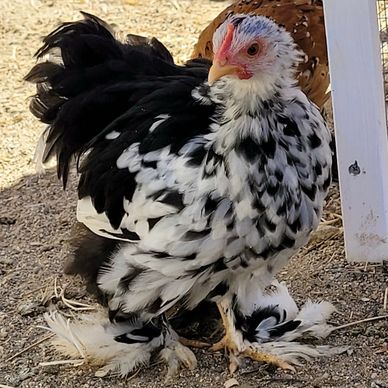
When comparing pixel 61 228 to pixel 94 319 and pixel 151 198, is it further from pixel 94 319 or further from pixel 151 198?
pixel 151 198

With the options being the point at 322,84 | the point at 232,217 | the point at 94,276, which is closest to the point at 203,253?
the point at 232,217

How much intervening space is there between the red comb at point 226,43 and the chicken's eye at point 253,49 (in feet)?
0.17

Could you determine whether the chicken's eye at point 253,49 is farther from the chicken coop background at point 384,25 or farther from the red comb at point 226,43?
the chicken coop background at point 384,25

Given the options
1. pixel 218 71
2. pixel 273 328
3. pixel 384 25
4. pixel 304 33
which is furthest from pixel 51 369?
pixel 384 25

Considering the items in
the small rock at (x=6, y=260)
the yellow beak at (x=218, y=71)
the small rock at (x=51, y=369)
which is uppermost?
the yellow beak at (x=218, y=71)

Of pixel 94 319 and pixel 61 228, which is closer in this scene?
pixel 94 319

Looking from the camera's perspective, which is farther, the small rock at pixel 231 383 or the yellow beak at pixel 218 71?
the small rock at pixel 231 383

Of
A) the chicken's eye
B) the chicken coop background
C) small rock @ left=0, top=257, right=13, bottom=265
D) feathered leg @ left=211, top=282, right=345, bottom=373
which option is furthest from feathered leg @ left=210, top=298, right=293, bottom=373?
the chicken coop background

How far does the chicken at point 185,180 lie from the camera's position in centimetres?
227

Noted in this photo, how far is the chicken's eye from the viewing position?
2.20 meters

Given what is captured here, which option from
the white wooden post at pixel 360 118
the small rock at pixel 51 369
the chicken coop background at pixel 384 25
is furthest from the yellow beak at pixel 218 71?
the chicken coop background at pixel 384 25

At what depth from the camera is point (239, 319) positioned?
271 centimetres

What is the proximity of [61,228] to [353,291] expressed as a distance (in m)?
1.22

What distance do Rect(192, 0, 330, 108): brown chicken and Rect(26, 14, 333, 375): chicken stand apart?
2.22 ft
